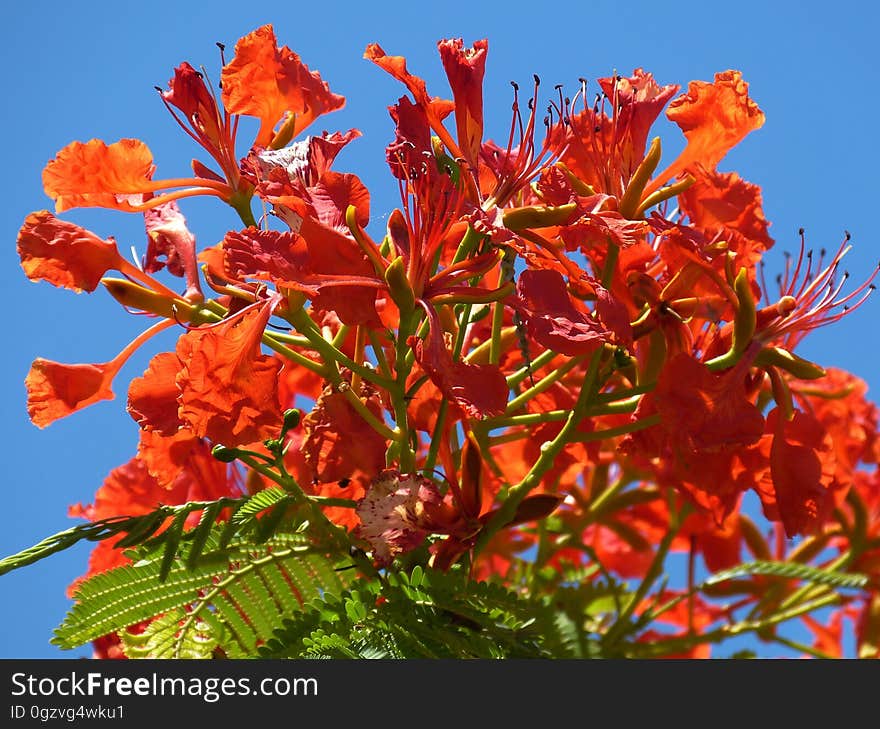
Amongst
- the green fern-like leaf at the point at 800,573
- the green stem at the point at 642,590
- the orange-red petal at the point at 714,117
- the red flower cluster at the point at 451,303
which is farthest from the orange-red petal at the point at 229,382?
the green fern-like leaf at the point at 800,573

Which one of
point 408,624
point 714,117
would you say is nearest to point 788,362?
point 714,117

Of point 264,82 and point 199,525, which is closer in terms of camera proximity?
point 199,525

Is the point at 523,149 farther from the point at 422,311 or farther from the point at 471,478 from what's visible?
the point at 471,478

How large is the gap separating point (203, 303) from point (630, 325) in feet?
1.58

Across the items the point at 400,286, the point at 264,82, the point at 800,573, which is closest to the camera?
the point at 400,286

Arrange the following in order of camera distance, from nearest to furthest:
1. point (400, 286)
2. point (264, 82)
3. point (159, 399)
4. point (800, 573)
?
point (400, 286) < point (159, 399) < point (264, 82) < point (800, 573)

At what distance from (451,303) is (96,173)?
0.45 metres

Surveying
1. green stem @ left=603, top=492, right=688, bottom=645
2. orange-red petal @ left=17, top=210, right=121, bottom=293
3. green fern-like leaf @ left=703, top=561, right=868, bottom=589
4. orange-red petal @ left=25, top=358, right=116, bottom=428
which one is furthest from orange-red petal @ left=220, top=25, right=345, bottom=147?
green fern-like leaf @ left=703, top=561, right=868, bottom=589

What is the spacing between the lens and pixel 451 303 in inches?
53.3

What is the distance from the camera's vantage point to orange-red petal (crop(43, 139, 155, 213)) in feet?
4.79

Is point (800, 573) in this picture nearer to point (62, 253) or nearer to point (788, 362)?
point (788, 362)

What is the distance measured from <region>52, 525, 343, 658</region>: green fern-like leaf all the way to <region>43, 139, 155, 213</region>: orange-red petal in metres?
0.42

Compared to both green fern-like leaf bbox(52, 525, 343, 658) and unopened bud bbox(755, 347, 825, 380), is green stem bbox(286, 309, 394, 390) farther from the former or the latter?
unopened bud bbox(755, 347, 825, 380)

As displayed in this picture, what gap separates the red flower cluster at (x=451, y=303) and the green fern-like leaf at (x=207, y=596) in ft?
0.35
